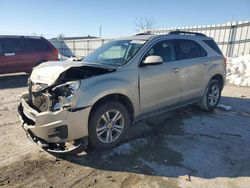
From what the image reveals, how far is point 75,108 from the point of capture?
11.1 feet

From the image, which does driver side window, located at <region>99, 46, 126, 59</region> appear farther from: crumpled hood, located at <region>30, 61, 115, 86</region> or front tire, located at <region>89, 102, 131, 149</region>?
front tire, located at <region>89, 102, 131, 149</region>

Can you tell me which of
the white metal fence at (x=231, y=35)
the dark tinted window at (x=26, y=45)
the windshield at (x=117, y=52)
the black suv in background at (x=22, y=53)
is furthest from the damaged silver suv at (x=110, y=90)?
the dark tinted window at (x=26, y=45)

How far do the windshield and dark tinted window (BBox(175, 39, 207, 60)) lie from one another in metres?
0.97

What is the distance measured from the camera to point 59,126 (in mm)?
3340

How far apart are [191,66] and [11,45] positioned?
28.8 ft

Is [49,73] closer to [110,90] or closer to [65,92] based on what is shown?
[65,92]

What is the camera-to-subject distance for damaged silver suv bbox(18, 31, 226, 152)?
343cm

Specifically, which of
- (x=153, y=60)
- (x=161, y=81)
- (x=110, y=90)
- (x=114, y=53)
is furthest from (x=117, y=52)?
(x=110, y=90)

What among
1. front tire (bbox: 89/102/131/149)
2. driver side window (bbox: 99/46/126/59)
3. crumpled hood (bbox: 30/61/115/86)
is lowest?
front tire (bbox: 89/102/131/149)

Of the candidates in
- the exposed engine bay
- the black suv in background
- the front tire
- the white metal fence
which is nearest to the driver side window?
the exposed engine bay

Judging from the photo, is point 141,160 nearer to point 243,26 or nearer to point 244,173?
point 244,173

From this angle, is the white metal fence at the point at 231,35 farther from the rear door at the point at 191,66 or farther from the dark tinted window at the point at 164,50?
the dark tinted window at the point at 164,50

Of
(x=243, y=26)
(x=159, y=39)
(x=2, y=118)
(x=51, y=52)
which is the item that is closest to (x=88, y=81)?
(x=159, y=39)

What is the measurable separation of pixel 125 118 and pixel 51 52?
8720 millimetres
